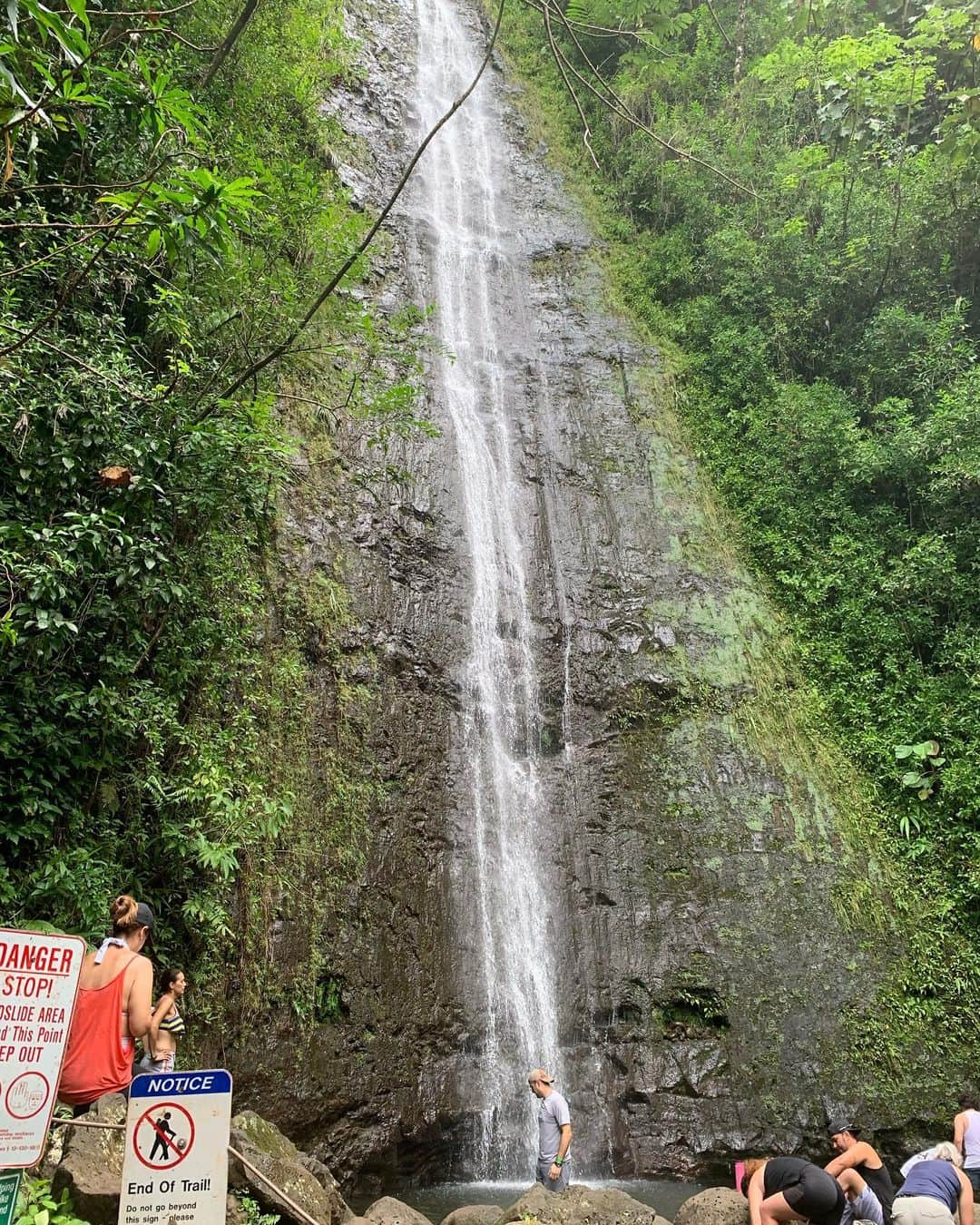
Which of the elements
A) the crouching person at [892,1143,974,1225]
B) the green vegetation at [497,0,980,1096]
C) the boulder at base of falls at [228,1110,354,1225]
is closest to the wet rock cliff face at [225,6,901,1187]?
the green vegetation at [497,0,980,1096]

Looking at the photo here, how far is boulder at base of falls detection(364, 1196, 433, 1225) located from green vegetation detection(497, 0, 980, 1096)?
17.5 feet

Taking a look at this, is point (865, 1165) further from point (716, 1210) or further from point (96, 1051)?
point (96, 1051)

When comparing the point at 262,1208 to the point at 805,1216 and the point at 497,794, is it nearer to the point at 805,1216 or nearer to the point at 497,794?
the point at 805,1216

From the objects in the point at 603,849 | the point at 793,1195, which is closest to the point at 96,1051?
the point at 793,1195

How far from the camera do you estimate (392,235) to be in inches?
577

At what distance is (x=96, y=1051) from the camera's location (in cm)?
391

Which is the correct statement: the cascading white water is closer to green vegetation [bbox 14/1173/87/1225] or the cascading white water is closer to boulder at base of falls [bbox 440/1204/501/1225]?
boulder at base of falls [bbox 440/1204/501/1225]

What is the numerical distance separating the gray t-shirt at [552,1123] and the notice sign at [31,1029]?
4140 millimetres

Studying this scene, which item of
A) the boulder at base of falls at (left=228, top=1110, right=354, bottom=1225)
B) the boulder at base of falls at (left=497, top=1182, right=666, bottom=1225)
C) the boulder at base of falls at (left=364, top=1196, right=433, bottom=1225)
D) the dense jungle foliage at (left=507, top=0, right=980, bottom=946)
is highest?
the dense jungle foliage at (left=507, top=0, right=980, bottom=946)

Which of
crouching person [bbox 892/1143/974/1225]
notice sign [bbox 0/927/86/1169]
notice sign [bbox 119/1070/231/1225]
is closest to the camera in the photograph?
Answer: notice sign [bbox 0/927/86/1169]

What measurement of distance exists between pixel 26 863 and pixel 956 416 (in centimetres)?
1166

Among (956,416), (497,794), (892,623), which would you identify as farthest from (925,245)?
(497,794)

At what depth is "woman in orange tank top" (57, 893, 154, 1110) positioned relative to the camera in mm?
3879

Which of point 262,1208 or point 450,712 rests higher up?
point 450,712
